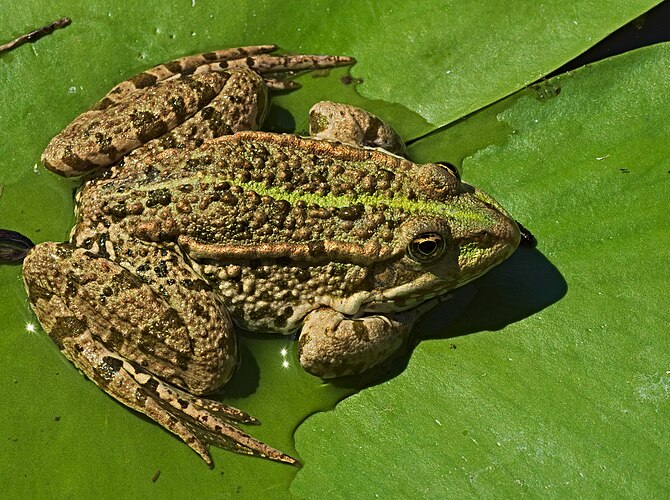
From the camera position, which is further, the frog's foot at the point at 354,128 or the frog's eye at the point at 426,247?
the frog's foot at the point at 354,128

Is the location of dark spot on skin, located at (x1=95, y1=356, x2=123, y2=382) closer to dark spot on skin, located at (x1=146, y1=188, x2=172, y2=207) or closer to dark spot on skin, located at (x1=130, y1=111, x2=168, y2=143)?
dark spot on skin, located at (x1=146, y1=188, x2=172, y2=207)

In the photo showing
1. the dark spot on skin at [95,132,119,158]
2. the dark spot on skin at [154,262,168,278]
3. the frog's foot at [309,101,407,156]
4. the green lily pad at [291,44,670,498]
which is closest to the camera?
the green lily pad at [291,44,670,498]

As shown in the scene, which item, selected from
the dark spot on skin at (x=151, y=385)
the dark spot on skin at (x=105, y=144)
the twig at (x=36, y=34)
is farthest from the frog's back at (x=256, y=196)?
the twig at (x=36, y=34)

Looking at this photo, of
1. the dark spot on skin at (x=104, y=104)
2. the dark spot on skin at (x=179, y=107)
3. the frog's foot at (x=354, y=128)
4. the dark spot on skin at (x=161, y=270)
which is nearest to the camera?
the dark spot on skin at (x=161, y=270)

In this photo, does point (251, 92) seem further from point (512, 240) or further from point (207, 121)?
point (512, 240)

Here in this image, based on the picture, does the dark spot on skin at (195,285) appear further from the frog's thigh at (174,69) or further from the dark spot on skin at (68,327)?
the frog's thigh at (174,69)

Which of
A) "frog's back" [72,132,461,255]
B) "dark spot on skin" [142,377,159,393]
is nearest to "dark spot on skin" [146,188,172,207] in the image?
"frog's back" [72,132,461,255]

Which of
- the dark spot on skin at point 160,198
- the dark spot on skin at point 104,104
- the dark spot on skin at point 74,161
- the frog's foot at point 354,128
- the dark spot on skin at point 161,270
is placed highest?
the dark spot on skin at point 104,104
